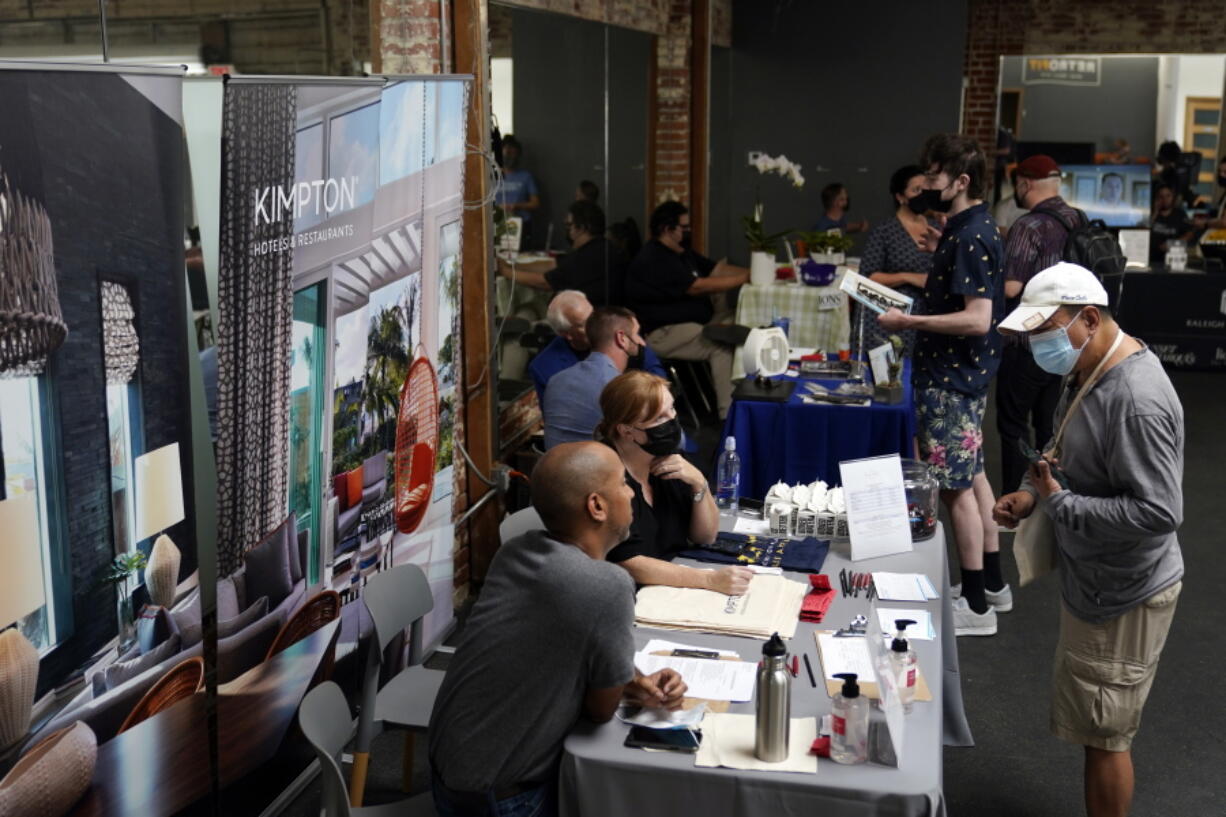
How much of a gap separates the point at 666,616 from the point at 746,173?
27.1 ft

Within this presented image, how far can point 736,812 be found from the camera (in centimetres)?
237

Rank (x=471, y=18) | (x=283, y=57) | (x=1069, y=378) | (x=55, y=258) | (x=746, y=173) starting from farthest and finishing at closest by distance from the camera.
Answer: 1. (x=746, y=173)
2. (x=471, y=18)
3. (x=283, y=57)
4. (x=1069, y=378)
5. (x=55, y=258)

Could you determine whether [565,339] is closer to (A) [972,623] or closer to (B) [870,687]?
(A) [972,623]

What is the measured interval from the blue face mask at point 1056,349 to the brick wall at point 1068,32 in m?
8.85

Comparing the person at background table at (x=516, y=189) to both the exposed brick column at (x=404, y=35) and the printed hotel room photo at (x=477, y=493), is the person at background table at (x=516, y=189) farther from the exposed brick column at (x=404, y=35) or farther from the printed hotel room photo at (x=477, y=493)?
the exposed brick column at (x=404, y=35)

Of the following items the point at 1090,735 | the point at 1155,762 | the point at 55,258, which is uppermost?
the point at 55,258

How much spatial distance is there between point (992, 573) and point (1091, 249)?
1532mm

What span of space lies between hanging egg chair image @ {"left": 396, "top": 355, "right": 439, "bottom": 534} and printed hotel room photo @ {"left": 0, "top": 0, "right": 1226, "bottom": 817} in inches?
0.7

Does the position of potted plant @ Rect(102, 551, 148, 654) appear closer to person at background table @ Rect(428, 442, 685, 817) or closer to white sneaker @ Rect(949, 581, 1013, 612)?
person at background table @ Rect(428, 442, 685, 817)

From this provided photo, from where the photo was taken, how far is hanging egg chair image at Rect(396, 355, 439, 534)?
12.9 ft

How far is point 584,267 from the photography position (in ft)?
22.0

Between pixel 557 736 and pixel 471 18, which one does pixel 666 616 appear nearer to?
pixel 557 736

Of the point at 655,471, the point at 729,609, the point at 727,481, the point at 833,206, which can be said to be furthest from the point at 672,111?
the point at 729,609

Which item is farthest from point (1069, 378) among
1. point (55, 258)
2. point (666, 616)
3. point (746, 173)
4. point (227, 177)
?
point (746, 173)
